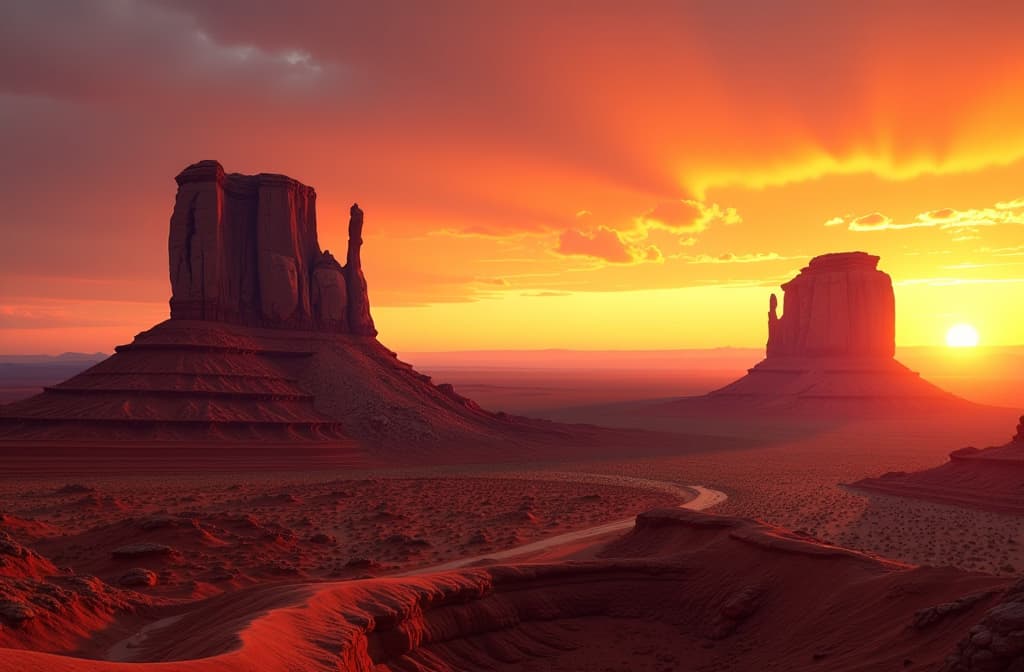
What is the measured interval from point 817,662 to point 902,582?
119 inches

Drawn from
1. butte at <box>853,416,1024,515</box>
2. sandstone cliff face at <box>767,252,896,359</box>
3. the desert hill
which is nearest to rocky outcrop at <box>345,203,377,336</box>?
butte at <box>853,416,1024,515</box>

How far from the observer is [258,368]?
66938 millimetres

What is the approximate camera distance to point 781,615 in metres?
18.5

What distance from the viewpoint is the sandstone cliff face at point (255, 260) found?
69.9 m

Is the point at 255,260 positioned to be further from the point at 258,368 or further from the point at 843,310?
the point at 843,310

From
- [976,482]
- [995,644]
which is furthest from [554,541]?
[976,482]

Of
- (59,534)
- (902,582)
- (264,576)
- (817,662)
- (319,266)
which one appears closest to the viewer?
(817,662)

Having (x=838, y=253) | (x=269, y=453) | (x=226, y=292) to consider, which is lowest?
(x=269, y=453)

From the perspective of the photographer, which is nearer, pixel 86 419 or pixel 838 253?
pixel 86 419

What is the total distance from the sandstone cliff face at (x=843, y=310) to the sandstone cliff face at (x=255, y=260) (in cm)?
7700

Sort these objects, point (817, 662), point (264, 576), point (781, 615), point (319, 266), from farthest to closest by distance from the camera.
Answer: point (319, 266) < point (264, 576) < point (781, 615) < point (817, 662)

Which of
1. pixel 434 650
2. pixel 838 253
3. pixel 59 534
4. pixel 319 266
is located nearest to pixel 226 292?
pixel 319 266

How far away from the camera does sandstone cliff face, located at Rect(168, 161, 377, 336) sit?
69875mm

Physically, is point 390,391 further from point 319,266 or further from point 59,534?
point 59,534
